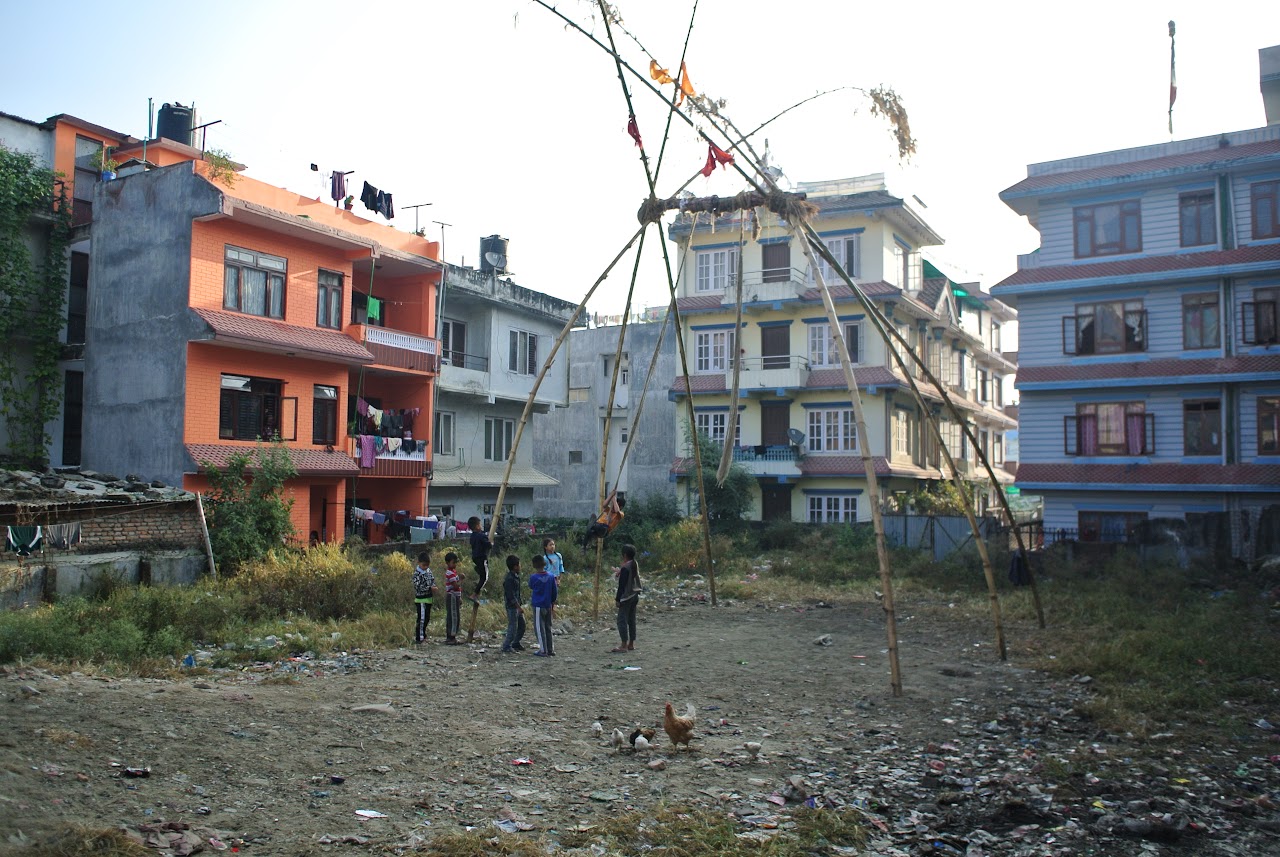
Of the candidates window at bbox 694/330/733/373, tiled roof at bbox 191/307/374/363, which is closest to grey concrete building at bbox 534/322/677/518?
window at bbox 694/330/733/373

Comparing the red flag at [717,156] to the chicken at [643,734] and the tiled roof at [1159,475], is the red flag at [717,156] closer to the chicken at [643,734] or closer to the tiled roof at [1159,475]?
the chicken at [643,734]

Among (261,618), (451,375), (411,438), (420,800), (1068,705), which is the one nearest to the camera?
(420,800)

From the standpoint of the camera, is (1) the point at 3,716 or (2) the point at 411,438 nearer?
(1) the point at 3,716

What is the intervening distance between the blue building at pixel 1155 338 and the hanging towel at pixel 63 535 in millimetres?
24382

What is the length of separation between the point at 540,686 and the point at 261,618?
6223 millimetres

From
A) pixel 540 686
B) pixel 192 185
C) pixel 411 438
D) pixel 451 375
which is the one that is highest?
pixel 192 185

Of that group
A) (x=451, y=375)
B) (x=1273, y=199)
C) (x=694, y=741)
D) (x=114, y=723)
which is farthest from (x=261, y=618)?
(x=1273, y=199)

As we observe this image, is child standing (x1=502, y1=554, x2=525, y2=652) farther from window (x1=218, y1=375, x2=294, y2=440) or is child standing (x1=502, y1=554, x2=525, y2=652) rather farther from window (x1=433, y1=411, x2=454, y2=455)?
window (x1=433, y1=411, x2=454, y2=455)

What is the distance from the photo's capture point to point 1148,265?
2670 cm

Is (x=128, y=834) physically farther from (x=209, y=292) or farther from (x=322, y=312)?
(x=322, y=312)

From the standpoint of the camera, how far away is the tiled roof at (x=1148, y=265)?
2528cm

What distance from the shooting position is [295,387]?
78.3 feet

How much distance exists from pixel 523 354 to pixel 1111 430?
62.5ft

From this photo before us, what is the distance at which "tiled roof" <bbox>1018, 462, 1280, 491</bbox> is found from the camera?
25.0 metres
